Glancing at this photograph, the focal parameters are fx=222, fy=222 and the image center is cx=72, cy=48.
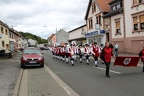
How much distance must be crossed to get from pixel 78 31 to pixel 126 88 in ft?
147

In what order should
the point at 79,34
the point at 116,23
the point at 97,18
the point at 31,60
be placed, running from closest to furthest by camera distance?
the point at 31,60, the point at 116,23, the point at 97,18, the point at 79,34

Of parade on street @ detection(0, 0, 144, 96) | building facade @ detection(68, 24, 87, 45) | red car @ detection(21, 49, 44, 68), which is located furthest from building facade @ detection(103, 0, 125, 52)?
red car @ detection(21, 49, 44, 68)

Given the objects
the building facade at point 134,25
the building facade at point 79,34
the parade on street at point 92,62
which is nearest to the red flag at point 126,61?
the parade on street at point 92,62

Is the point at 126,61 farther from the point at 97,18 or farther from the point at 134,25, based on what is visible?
the point at 97,18

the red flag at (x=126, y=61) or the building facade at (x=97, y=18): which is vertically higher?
the building facade at (x=97, y=18)

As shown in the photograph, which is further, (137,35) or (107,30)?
(107,30)

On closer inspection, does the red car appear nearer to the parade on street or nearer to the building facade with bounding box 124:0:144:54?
the parade on street

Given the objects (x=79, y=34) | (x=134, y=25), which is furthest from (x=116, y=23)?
(x=79, y=34)

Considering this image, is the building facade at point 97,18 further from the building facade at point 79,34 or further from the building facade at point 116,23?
the building facade at point 79,34

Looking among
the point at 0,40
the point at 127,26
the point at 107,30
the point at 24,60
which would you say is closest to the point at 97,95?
the point at 24,60

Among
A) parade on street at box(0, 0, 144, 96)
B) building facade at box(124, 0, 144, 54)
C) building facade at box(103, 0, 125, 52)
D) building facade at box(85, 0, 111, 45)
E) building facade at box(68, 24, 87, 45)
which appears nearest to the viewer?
parade on street at box(0, 0, 144, 96)

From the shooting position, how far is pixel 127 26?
28.0 meters

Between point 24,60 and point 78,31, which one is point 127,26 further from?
point 78,31

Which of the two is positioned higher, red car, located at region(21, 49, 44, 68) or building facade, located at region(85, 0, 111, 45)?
building facade, located at region(85, 0, 111, 45)
